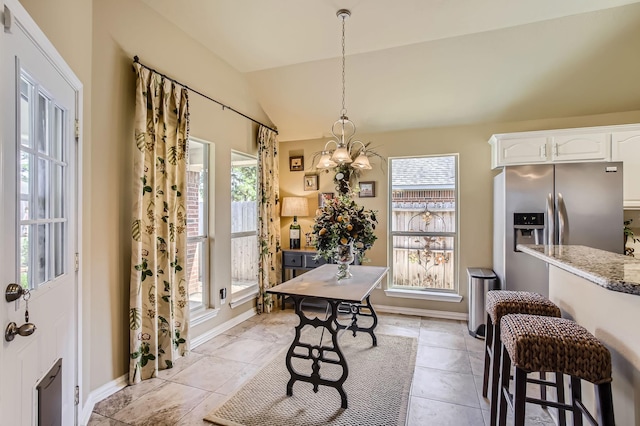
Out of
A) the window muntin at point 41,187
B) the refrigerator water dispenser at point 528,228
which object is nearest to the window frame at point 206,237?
the window muntin at point 41,187

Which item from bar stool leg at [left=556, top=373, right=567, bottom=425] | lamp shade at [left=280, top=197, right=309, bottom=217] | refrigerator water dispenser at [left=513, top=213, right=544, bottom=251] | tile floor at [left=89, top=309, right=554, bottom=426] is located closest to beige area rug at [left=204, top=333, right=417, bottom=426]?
tile floor at [left=89, top=309, right=554, bottom=426]

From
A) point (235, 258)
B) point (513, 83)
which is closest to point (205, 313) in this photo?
point (235, 258)

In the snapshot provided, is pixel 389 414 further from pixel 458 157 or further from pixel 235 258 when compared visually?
pixel 458 157

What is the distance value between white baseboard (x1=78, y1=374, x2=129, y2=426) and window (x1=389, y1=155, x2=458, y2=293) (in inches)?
128

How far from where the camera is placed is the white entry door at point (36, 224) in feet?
3.65

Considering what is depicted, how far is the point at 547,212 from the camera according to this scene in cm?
296

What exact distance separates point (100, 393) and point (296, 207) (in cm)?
303

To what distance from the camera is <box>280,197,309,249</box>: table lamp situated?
4.66 m

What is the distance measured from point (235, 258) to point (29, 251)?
2713 mm

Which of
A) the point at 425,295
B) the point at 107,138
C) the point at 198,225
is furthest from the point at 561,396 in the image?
the point at 107,138

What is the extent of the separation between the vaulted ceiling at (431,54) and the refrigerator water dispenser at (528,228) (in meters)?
1.31

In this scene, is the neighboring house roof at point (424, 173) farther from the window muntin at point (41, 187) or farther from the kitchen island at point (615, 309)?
the window muntin at point (41, 187)

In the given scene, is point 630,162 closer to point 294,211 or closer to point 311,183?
point 311,183

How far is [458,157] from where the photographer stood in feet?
→ 13.4
